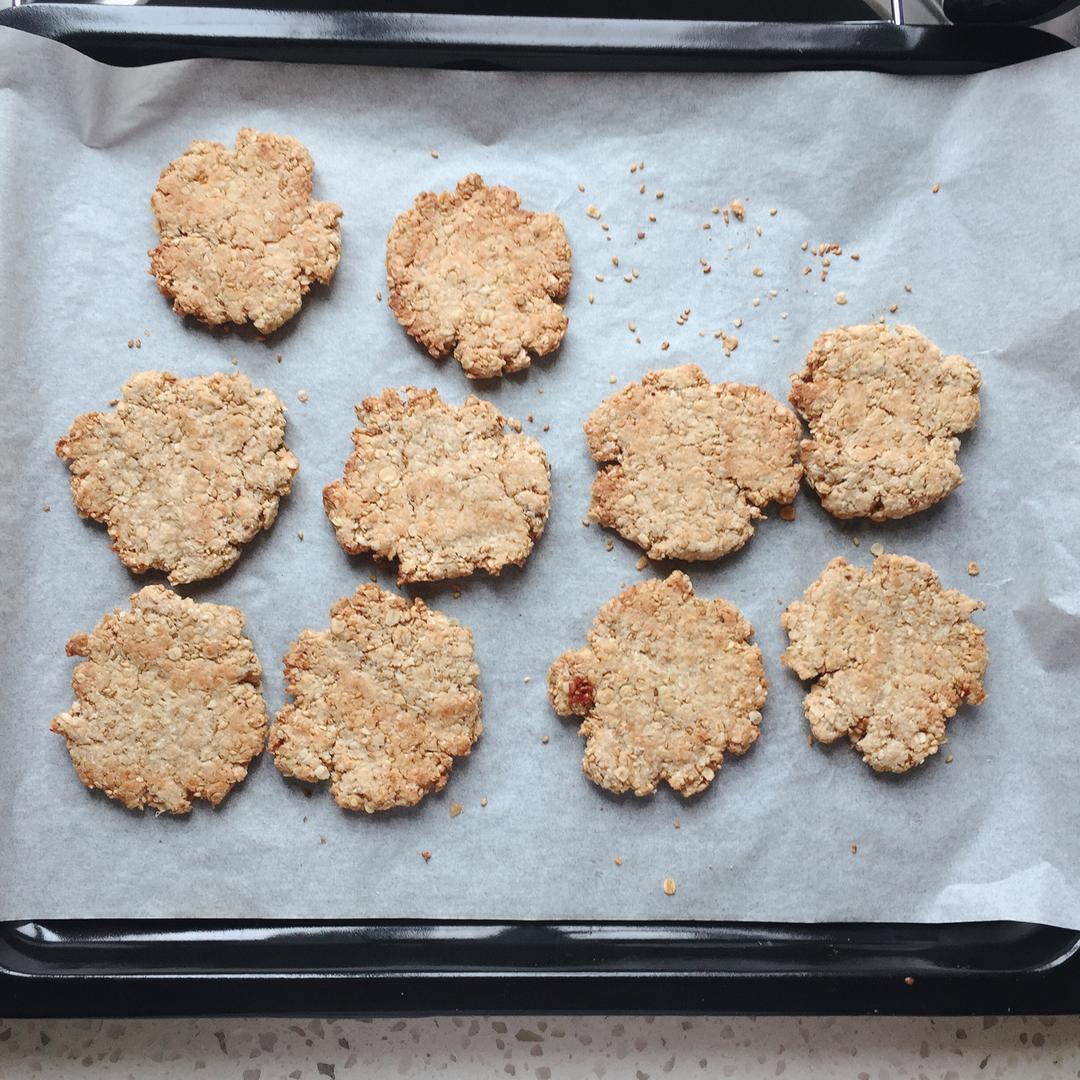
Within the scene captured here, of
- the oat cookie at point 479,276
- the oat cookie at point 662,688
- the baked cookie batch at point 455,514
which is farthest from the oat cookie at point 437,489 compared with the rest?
the oat cookie at point 662,688

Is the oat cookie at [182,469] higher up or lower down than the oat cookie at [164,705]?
higher up

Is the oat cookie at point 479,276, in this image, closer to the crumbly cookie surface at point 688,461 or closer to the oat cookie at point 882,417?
the crumbly cookie surface at point 688,461

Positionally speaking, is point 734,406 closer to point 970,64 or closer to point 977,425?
point 977,425

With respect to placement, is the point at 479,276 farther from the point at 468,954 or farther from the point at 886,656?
the point at 468,954

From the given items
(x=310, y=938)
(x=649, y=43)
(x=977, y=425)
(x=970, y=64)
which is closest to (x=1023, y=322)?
(x=977, y=425)

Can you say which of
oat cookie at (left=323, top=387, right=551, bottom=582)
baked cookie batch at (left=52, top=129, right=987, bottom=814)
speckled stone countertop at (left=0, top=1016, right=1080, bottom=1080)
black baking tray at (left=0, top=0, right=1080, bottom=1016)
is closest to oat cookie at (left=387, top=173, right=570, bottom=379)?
baked cookie batch at (left=52, top=129, right=987, bottom=814)

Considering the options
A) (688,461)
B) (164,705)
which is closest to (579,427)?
(688,461)
